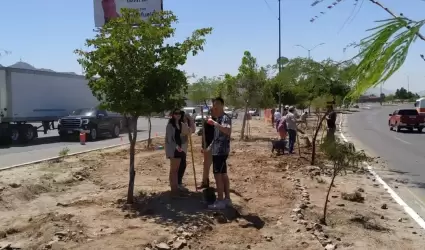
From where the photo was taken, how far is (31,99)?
24578 millimetres

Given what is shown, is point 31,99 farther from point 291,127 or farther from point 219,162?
point 219,162

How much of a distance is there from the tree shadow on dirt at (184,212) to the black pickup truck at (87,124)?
1751cm

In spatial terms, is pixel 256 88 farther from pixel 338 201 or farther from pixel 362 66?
pixel 362 66

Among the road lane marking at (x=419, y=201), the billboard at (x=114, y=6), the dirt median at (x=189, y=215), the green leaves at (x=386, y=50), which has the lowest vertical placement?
the road lane marking at (x=419, y=201)

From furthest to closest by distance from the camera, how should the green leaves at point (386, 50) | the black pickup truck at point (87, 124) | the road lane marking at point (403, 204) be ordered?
the black pickup truck at point (87, 124), the road lane marking at point (403, 204), the green leaves at point (386, 50)

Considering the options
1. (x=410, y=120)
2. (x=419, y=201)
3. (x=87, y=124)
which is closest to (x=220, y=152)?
(x=419, y=201)

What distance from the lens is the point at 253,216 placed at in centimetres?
721

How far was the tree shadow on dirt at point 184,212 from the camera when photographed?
22.5 feet

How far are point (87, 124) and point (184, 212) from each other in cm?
1904

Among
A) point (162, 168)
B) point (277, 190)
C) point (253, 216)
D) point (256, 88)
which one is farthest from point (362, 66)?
point (256, 88)

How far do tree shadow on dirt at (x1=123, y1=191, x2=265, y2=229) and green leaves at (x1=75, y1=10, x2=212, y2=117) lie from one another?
1.49 metres

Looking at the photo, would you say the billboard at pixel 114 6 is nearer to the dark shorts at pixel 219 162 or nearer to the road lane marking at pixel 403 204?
the road lane marking at pixel 403 204

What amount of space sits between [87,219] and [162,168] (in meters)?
5.70

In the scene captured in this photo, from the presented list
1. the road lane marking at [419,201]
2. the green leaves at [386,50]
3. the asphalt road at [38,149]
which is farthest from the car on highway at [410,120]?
the green leaves at [386,50]
